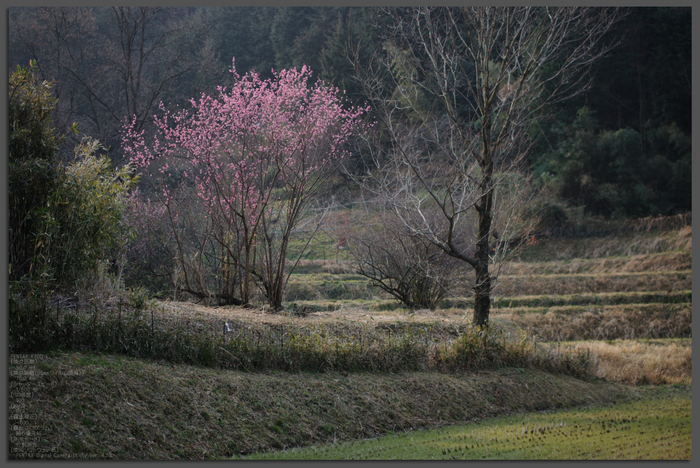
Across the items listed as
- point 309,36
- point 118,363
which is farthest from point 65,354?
point 309,36

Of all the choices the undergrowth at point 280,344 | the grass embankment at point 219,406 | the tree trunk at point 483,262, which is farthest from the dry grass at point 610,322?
the grass embankment at point 219,406

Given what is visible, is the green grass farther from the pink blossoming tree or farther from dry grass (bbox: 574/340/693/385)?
the pink blossoming tree

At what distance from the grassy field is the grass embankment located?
13mm

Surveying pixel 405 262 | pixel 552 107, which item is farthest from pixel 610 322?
pixel 552 107

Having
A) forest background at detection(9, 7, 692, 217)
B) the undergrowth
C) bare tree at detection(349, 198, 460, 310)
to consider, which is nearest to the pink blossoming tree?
the undergrowth

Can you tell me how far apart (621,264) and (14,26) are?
746 inches

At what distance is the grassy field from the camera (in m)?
4.21

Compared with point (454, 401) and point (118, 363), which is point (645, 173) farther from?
point (118, 363)

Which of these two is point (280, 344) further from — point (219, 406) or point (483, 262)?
point (483, 262)

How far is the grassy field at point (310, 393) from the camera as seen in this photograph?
13.8 ft

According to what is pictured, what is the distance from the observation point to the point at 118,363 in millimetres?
4973

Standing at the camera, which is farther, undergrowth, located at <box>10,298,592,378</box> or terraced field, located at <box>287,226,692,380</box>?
terraced field, located at <box>287,226,692,380</box>

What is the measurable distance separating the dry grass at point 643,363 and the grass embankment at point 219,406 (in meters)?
3.52

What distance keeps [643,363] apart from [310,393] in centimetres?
756
